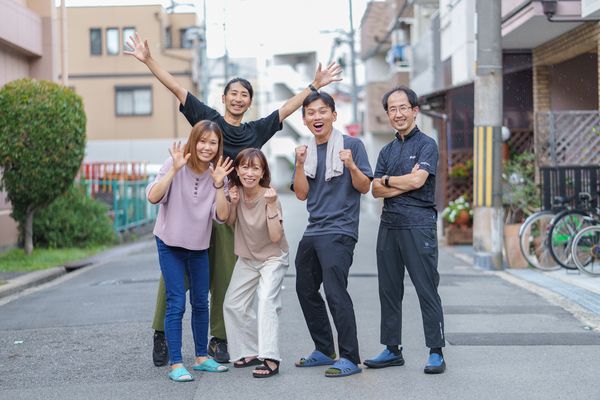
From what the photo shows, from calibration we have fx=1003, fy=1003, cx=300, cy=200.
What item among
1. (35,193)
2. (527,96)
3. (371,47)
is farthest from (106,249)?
(371,47)

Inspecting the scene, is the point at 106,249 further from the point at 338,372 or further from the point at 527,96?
the point at 338,372

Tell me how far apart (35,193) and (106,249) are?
4.68 meters

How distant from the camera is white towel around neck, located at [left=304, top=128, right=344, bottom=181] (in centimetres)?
647

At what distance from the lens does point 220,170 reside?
6.45 meters

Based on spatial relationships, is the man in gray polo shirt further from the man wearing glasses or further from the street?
the street

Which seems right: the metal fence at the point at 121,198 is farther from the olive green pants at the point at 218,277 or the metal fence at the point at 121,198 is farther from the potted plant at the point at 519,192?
the olive green pants at the point at 218,277

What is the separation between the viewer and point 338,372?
641cm

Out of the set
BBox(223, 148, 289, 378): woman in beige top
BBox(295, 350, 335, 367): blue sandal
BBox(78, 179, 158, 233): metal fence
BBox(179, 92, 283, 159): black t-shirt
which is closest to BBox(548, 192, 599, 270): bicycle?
BBox(295, 350, 335, 367): blue sandal

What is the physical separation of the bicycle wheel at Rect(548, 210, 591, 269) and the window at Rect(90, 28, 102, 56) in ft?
116

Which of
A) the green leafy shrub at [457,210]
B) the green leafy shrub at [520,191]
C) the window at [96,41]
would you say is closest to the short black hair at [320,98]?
the green leafy shrub at [520,191]

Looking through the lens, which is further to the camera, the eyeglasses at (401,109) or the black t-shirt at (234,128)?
the black t-shirt at (234,128)

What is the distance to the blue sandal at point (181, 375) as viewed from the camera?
6387mm

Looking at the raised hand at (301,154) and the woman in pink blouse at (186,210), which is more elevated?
the raised hand at (301,154)

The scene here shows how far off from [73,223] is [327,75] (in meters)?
13.9
